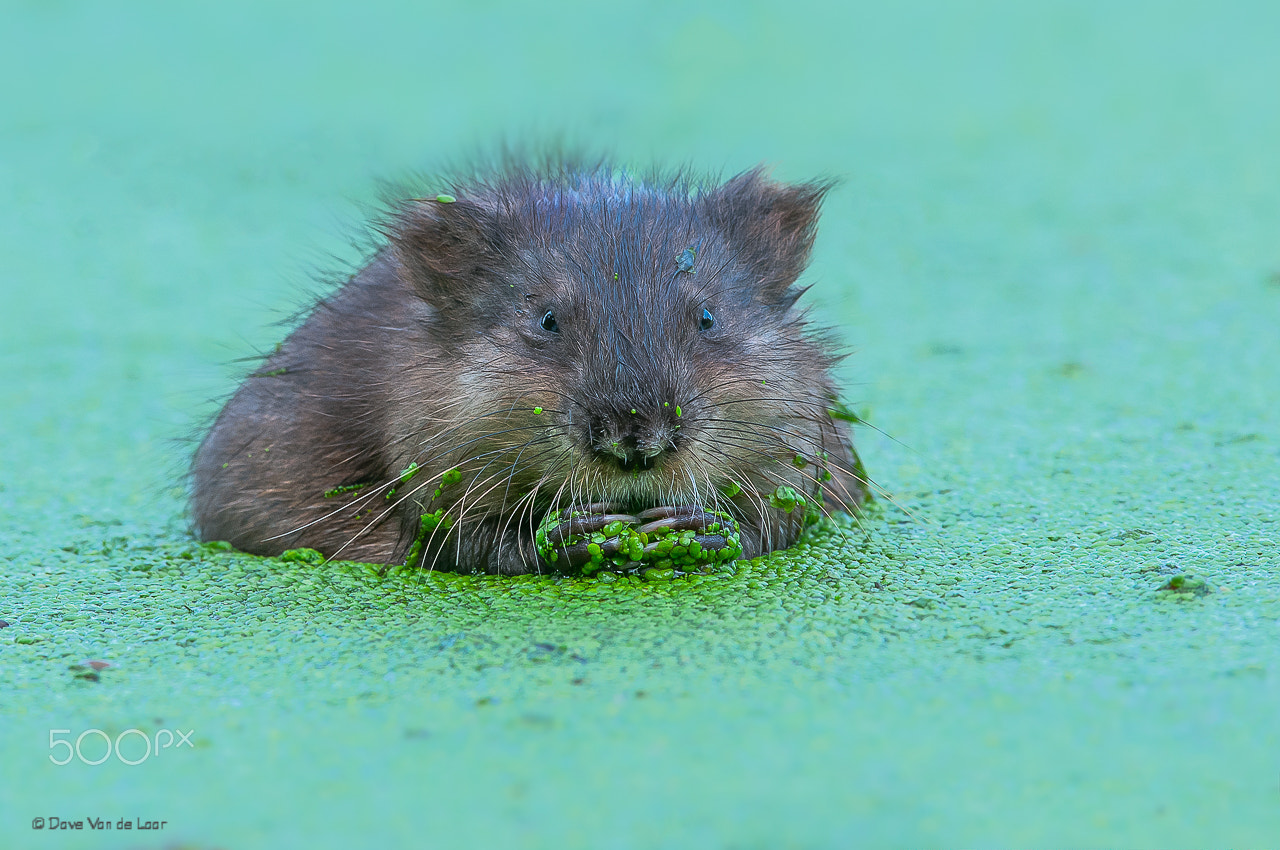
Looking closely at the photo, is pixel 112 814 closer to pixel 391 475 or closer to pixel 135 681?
pixel 135 681

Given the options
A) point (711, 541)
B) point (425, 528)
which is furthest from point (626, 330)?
point (425, 528)

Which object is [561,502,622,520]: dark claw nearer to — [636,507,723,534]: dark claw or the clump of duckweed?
[636,507,723,534]: dark claw

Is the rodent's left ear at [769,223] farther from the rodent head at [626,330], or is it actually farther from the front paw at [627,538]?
the front paw at [627,538]

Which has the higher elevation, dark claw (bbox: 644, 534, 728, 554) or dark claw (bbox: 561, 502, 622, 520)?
dark claw (bbox: 561, 502, 622, 520)

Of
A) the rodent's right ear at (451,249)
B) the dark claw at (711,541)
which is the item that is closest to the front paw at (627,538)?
the dark claw at (711,541)

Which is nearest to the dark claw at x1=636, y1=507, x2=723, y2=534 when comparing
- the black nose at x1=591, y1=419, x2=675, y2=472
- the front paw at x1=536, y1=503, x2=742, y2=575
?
the front paw at x1=536, y1=503, x2=742, y2=575

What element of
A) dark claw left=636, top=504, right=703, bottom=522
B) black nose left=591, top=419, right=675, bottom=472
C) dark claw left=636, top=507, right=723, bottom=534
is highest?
black nose left=591, top=419, right=675, bottom=472

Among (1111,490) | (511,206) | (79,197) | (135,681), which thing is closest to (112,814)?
(135,681)

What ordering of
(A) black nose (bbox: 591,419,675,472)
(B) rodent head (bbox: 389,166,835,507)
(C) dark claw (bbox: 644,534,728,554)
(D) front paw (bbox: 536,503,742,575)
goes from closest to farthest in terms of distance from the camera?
(A) black nose (bbox: 591,419,675,472) → (B) rodent head (bbox: 389,166,835,507) → (D) front paw (bbox: 536,503,742,575) → (C) dark claw (bbox: 644,534,728,554)

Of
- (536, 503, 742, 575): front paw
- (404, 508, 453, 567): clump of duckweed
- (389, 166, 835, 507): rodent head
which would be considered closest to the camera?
(389, 166, 835, 507): rodent head
